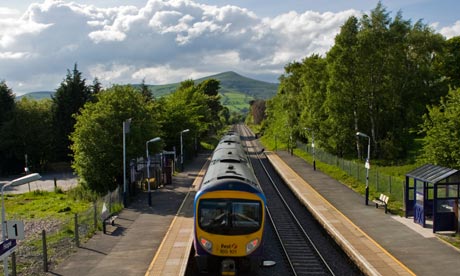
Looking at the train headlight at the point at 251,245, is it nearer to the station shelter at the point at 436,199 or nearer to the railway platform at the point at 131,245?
the railway platform at the point at 131,245

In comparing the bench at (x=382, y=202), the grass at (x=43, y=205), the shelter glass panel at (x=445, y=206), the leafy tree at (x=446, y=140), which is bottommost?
the grass at (x=43, y=205)

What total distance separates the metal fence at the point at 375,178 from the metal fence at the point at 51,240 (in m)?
16.9

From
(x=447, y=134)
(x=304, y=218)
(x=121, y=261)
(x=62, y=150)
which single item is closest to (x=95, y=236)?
(x=121, y=261)

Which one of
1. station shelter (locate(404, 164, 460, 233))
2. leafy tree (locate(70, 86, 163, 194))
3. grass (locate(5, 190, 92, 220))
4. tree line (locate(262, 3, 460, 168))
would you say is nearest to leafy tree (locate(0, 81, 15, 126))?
grass (locate(5, 190, 92, 220))

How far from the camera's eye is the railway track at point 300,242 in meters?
16.8

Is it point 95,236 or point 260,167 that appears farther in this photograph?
point 260,167

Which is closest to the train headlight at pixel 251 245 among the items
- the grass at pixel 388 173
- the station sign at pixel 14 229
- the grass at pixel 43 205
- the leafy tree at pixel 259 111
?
the station sign at pixel 14 229

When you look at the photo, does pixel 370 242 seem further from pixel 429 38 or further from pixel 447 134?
pixel 429 38

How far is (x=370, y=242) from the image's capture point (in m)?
18.5

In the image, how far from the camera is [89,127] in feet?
101

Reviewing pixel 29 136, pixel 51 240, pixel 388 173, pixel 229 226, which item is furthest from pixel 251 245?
pixel 29 136

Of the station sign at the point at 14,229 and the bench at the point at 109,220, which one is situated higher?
the station sign at the point at 14,229

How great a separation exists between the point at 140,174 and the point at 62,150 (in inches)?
1050

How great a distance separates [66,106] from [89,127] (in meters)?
28.4
